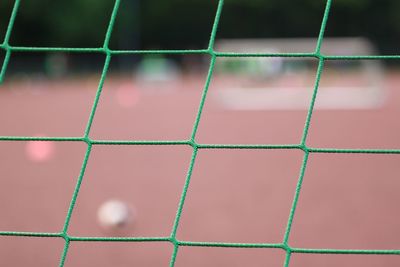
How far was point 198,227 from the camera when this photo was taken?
11.7 feet

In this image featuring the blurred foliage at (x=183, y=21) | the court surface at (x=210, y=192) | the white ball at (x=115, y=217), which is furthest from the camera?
the blurred foliage at (x=183, y=21)

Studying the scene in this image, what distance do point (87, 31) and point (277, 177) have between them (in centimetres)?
2036

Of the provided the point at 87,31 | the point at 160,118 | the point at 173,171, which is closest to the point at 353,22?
the point at 87,31

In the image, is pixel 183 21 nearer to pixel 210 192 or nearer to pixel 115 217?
→ pixel 210 192

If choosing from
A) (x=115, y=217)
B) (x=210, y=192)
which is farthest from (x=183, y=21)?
(x=115, y=217)

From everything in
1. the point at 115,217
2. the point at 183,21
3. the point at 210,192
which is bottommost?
the point at 115,217

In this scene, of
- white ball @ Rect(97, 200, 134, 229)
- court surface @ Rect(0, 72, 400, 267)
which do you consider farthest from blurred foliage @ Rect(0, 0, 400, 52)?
white ball @ Rect(97, 200, 134, 229)

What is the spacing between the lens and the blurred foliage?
22.5 m

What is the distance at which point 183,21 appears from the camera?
24922 millimetres

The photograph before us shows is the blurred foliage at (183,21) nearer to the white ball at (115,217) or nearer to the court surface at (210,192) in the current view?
the court surface at (210,192)

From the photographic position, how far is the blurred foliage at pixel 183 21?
2248 centimetres

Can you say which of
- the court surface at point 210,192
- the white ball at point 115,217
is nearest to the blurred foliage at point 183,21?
the court surface at point 210,192

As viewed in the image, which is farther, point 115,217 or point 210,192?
point 210,192

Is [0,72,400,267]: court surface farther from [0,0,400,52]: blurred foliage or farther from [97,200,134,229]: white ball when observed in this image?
[0,0,400,52]: blurred foliage
